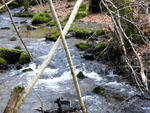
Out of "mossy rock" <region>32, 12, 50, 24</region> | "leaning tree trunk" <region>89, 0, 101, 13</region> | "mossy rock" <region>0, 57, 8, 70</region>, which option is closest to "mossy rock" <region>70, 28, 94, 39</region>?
"mossy rock" <region>0, 57, 8, 70</region>

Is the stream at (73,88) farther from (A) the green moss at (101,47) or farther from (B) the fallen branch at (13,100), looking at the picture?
(B) the fallen branch at (13,100)

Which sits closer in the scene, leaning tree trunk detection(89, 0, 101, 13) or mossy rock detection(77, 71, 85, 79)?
mossy rock detection(77, 71, 85, 79)

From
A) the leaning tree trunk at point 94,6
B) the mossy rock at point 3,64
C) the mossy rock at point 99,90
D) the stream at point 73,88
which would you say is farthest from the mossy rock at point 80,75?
the leaning tree trunk at point 94,6

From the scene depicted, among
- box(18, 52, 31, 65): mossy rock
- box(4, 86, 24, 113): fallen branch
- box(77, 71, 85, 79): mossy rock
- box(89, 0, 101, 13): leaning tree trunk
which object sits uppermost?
box(4, 86, 24, 113): fallen branch

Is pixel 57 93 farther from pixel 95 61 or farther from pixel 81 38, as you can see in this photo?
pixel 81 38

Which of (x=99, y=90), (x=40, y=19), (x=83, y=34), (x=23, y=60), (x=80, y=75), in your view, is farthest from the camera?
(x=40, y=19)

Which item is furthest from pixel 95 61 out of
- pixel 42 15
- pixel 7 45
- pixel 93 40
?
pixel 42 15

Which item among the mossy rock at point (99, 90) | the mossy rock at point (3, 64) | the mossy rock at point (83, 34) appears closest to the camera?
the mossy rock at point (99, 90)

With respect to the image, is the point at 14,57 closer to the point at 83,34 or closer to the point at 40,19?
the point at 83,34

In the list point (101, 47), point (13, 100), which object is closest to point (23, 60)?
point (101, 47)

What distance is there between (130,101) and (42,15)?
14.1 metres

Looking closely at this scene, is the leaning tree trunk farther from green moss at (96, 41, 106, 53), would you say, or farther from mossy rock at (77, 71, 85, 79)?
mossy rock at (77, 71, 85, 79)

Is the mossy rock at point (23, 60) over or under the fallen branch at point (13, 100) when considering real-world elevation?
under

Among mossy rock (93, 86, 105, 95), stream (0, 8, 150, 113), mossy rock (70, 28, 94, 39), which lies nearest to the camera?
stream (0, 8, 150, 113)
